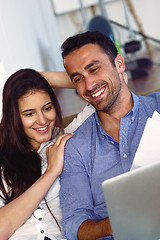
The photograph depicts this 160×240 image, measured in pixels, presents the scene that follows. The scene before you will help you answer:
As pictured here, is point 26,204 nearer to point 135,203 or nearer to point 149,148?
point 149,148

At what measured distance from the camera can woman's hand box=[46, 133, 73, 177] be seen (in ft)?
4.87

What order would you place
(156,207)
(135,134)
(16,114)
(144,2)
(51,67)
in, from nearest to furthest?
(156,207)
(135,134)
(16,114)
(51,67)
(144,2)

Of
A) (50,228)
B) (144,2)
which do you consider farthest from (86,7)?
(50,228)

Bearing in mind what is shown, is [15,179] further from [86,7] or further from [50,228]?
[86,7]

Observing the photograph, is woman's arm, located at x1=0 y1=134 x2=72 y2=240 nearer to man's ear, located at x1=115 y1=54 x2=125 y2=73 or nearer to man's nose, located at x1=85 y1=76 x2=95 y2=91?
man's nose, located at x1=85 y1=76 x2=95 y2=91

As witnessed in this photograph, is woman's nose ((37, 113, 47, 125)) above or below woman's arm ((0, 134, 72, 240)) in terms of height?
above

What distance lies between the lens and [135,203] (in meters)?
0.88

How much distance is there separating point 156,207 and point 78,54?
0.82m

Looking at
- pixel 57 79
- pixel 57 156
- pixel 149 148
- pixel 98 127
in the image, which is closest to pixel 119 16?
pixel 57 79

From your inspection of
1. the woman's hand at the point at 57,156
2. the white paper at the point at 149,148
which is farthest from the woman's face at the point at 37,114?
the white paper at the point at 149,148

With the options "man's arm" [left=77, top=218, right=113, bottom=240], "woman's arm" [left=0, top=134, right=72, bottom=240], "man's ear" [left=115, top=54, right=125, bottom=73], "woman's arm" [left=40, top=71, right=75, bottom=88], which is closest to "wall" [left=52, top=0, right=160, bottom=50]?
"woman's arm" [left=40, top=71, right=75, bottom=88]

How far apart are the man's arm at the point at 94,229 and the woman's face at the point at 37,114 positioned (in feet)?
1.90

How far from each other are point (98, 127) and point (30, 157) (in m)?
0.41

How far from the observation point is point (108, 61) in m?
1.55
